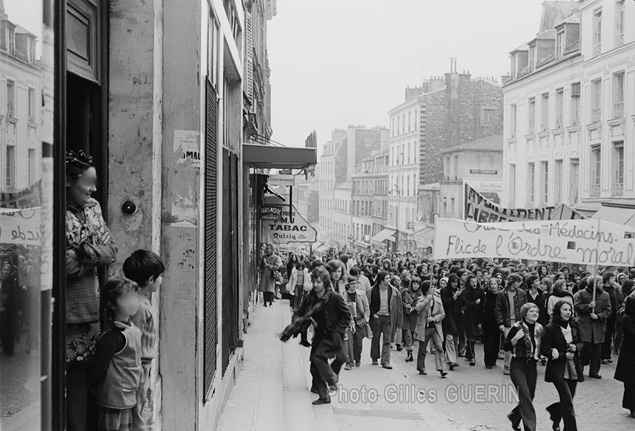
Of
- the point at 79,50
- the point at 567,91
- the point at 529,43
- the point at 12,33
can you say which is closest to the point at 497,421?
the point at 79,50

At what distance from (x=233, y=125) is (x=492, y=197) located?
49.7 metres

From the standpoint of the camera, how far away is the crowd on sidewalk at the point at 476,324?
9.30 m

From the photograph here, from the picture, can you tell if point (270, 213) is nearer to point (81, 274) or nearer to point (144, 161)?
point (144, 161)

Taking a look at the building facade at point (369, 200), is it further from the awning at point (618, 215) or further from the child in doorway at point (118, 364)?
the child in doorway at point (118, 364)

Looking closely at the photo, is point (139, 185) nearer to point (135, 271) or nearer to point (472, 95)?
point (135, 271)

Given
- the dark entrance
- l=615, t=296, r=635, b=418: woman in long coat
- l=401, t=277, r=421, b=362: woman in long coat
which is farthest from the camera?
l=401, t=277, r=421, b=362: woman in long coat

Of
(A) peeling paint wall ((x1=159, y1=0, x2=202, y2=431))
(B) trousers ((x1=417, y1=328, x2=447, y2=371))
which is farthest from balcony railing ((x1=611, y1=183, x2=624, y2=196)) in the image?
(A) peeling paint wall ((x1=159, y1=0, x2=202, y2=431))

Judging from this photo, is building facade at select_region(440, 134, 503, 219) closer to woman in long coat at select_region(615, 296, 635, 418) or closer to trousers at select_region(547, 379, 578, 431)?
woman in long coat at select_region(615, 296, 635, 418)

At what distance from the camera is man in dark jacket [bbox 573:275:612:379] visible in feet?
46.6

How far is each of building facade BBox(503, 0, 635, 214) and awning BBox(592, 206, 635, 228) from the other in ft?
18.5

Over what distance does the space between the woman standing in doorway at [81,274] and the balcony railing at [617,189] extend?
99.3ft

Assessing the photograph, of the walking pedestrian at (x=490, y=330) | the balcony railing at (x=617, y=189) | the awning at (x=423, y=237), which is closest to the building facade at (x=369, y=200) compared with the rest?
the awning at (x=423, y=237)

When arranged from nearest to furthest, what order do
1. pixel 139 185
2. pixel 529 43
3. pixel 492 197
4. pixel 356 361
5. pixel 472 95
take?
pixel 139 185 → pixel 356 361 → pixel 529 43 → pixel 492 197 → pixel 472 95

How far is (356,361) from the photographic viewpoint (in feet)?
48.6
